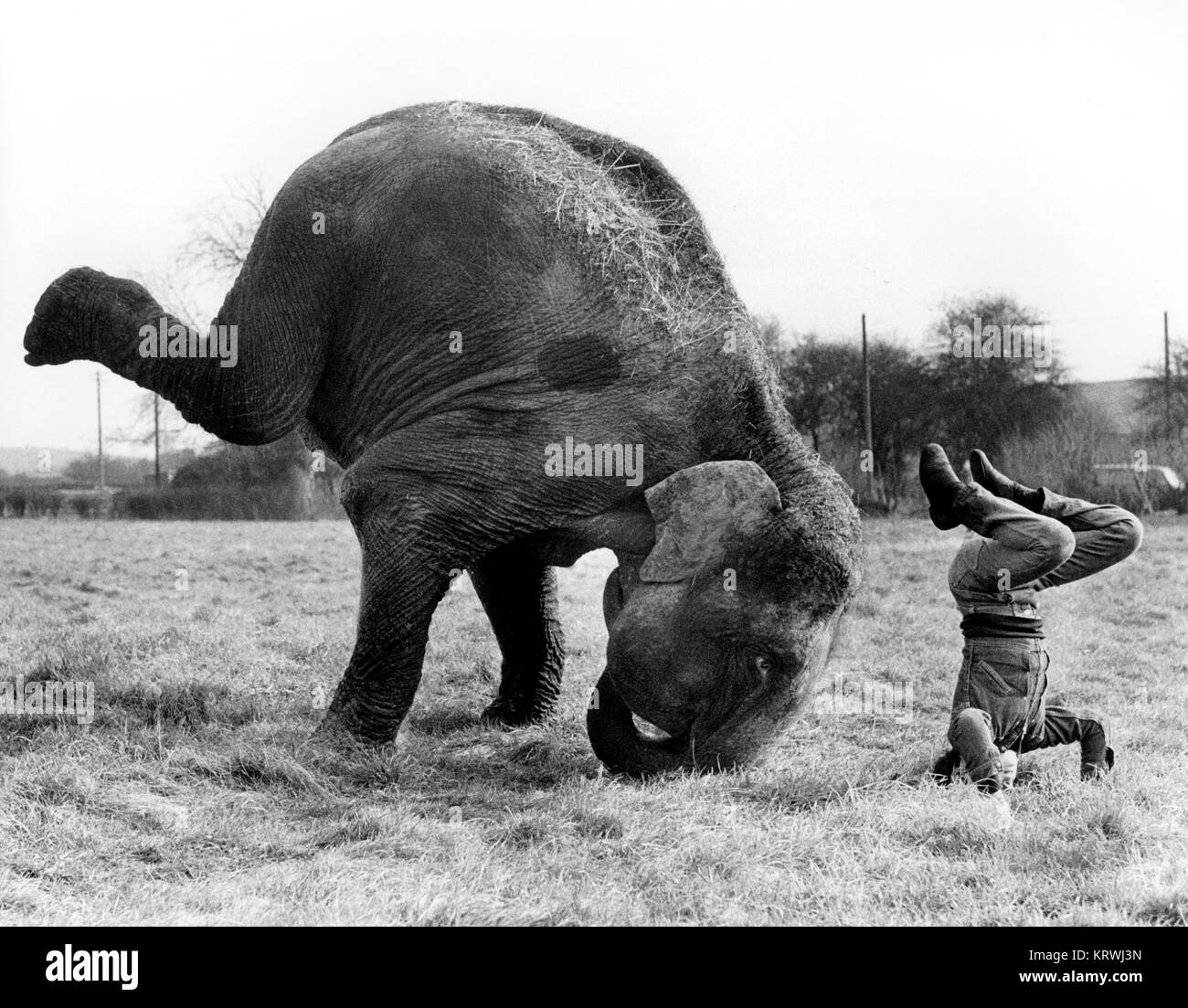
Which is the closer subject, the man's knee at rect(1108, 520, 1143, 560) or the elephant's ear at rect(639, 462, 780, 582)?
the elephant's ear at rect(639, 462, 780, 582)

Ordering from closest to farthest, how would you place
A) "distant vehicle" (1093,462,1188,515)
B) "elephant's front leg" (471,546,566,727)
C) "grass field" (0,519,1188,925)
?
"grass field" (0,519,1188,925), "elephant's front leg" (471,546,566,727), "distant vehicle" (1093,462,1188,515)

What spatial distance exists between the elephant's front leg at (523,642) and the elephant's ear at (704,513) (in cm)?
192

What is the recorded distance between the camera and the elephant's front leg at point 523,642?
770 cm

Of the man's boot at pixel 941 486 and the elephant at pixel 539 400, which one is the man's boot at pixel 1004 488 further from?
the elephant at pixel 539 400

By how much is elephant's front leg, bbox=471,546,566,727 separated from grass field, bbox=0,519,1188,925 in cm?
24

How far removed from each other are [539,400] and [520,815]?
2063 mm

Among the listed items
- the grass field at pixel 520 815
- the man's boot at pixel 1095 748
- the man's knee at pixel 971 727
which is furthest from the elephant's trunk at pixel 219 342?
the man's boot at pixel 1095 748

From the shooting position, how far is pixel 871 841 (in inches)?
197

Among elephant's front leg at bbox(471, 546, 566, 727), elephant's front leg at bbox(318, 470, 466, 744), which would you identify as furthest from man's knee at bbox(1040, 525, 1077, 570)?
elephant's front leg at bbox(471, 546, 566, 727)

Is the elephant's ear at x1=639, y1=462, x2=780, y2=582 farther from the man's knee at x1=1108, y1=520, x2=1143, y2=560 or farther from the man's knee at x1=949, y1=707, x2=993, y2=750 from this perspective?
the man's knee at x1=1108, y1=520, x2=1143, y2=560

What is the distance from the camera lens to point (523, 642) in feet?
25.4

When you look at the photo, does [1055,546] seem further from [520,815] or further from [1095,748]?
[520,815]

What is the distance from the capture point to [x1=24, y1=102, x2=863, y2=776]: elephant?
576 centimetres

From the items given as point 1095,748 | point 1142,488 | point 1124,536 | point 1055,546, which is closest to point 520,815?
point 1055,546
